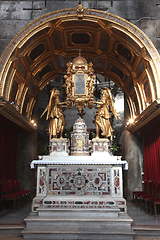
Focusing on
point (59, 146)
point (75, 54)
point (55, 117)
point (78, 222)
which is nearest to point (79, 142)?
point (59, 146)

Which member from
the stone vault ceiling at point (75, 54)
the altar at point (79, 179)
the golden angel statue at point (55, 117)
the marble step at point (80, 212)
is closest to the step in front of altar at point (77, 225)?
the marble step at point (80, 212)

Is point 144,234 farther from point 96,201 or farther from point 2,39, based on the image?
point 2,39

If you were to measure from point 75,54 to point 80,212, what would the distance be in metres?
7.61

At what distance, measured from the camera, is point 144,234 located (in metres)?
6.38

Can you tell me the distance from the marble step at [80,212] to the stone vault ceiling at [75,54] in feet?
12.4

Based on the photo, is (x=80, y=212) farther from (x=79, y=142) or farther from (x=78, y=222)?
(x=79, y=142)

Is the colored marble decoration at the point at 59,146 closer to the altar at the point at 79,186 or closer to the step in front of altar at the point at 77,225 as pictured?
the altar at the point at 79,186

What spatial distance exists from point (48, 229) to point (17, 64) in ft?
19.6

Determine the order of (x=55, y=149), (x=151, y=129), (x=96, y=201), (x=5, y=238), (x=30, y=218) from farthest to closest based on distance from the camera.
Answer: (x=151, y=129) < (x=55, y=149) < (x=96, y=201) < (x=30, y=218) < (x=5, y=238)

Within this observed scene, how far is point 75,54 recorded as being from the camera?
39.2 ft

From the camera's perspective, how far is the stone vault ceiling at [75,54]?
8.95 metres

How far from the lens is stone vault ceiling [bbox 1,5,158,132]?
29.4 ft

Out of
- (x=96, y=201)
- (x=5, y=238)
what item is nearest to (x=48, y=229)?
(x=5, y=238)

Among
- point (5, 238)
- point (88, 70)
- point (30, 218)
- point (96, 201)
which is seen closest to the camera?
point (5, 238)
